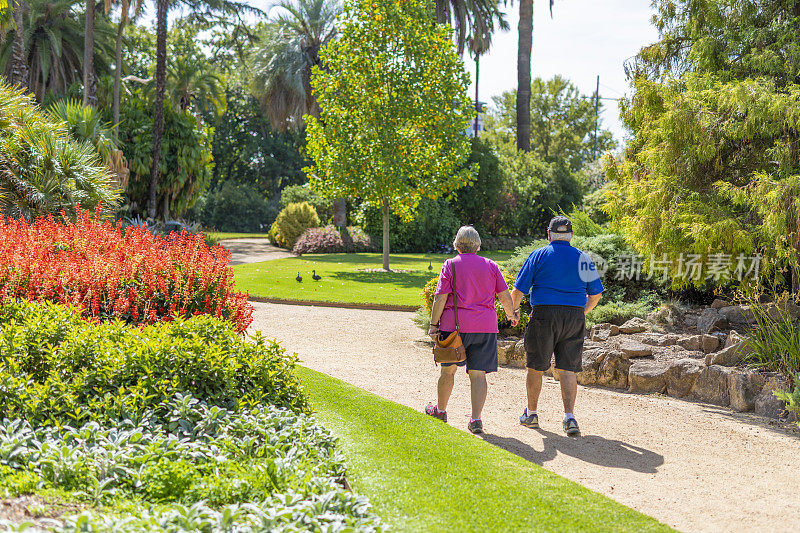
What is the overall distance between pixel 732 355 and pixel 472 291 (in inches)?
132

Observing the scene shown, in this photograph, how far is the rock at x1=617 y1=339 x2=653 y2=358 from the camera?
7.32 m

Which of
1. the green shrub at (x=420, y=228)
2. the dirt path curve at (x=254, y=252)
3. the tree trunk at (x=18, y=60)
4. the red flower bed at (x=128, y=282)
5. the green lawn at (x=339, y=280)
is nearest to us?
the red flower bed at (x=128, y=282)

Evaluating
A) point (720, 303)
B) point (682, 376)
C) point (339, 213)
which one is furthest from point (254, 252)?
point (682, 376)

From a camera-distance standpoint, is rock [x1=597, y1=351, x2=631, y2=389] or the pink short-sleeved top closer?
the pink short-sleeved top

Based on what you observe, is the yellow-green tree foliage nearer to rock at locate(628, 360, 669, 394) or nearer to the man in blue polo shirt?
rock at locate(628, 360, 669, 394)

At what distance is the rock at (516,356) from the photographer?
8.12m

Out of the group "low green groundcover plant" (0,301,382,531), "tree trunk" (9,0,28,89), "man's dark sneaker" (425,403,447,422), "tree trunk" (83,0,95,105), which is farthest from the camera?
"tree trunk" (83,0,95,105)

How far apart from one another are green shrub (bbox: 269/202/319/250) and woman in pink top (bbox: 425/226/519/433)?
75.9ft

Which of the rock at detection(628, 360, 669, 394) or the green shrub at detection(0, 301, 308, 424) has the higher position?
the green shrub at detection(0, 301, 308, 424)

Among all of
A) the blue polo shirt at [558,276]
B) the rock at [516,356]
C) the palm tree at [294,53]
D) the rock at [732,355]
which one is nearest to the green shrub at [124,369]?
the blue polo shirt at [558,276]

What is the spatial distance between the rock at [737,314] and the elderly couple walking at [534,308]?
11.2ft

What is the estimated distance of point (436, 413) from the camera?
5.61 metres

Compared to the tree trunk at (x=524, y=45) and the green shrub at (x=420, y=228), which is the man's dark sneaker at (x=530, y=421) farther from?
the tree trunk at (x=524, y=45)

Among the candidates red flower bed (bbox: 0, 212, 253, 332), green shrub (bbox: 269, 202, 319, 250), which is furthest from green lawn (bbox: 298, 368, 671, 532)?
green shrub (bbox: 269, 202, 319, 250)
